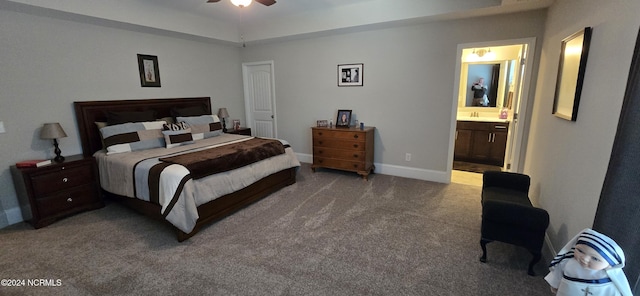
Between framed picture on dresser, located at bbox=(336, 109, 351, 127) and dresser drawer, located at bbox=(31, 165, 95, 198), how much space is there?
131 inches

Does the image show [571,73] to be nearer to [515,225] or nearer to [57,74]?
[515,225]

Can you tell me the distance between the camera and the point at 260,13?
4281 mm

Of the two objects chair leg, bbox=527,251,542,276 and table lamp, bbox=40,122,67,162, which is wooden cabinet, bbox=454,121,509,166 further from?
table lamp, bbox=40,122,67,162

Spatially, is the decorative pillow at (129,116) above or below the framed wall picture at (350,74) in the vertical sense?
below

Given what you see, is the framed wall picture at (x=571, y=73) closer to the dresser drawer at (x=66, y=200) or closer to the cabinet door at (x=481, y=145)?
the cabinet door at (x=481, y=145)

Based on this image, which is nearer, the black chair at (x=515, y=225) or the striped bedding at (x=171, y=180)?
the black chair at (x=515, y=225)

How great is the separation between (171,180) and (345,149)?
2.50m

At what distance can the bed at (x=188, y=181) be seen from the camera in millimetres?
2787

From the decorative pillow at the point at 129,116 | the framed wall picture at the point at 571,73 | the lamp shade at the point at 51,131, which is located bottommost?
the lamp shade at the point at 51,131

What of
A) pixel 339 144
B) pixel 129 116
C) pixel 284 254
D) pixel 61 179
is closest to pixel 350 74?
pixel 339 144

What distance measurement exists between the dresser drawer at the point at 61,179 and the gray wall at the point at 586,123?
4564 mm

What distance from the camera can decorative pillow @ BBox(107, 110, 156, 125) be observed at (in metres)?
3.58

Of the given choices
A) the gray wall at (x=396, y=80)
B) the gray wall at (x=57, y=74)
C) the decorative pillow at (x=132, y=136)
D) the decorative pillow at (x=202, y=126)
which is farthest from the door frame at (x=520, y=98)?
the gray wall at (x=57, y=74)

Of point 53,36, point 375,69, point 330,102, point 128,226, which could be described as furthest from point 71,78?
point 375,69
